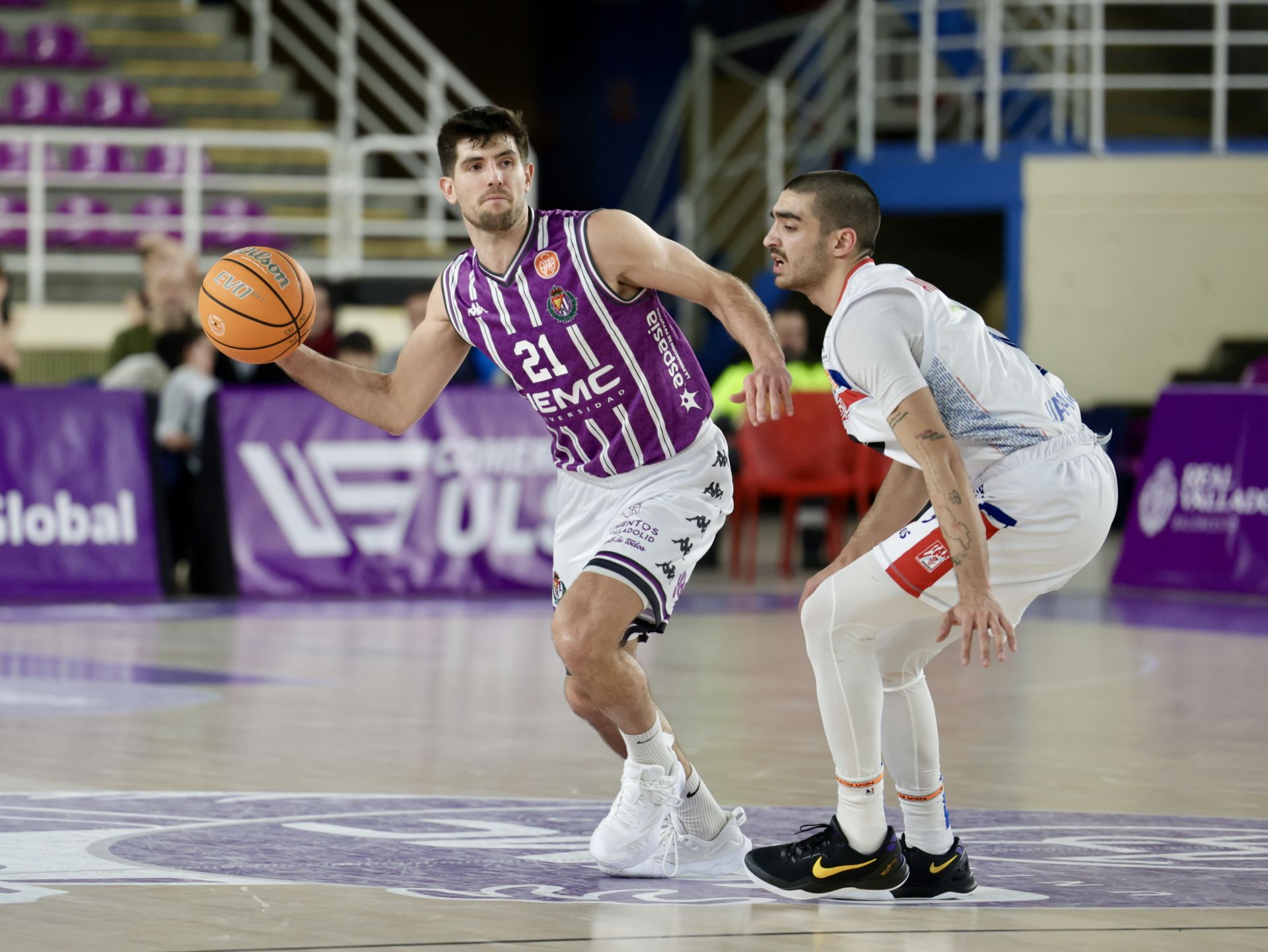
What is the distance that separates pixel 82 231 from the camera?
2044cm

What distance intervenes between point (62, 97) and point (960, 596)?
1816 cm

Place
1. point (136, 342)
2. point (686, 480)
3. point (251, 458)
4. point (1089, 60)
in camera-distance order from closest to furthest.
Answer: point (686, 480) < point (251, 458) < point (136, 342) < point (1089, 60)

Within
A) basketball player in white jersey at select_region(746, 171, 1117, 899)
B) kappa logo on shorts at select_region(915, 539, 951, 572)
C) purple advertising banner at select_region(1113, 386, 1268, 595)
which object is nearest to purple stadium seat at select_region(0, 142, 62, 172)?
purple advertising banner at select_region(1113, 386, 1268, 595)

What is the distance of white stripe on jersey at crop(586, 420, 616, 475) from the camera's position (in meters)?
6.05

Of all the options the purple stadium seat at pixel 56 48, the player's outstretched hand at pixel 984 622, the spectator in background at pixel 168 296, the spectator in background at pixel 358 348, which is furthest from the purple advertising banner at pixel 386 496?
the purple stadium seat at pixel 56 48

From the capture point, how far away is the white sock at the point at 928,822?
545 cm

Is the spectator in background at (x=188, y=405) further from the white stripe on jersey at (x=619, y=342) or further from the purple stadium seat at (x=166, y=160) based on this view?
the purple stadium seat at (x=166, y=160)

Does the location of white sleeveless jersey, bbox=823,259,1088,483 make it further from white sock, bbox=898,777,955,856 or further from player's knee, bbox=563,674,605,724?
player's knee, bbox=563,674,605,724

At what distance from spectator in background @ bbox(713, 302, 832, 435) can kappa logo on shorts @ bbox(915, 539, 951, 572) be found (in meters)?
9.97

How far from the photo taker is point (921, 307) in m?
5.24

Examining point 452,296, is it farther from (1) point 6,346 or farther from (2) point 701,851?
(1) point 6,346

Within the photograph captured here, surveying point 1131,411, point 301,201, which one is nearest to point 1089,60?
point 1131,411

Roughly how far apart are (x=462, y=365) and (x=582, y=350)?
23.4 ft

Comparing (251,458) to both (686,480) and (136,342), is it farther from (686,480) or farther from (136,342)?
(686,480)
